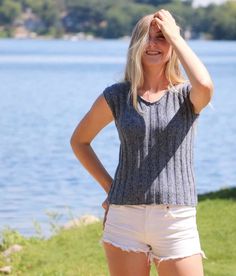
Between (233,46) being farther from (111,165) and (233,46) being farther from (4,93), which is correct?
(111,165)

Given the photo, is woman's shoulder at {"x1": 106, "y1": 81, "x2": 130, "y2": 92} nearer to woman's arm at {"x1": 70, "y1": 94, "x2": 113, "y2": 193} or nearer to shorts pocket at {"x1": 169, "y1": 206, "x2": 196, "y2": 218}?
woman's arm at {"x1": 70, "y1": 94, "x2": 113, "y2": 193}

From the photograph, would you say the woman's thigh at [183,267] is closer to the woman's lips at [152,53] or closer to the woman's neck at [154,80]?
the woman's neck at [154,80]

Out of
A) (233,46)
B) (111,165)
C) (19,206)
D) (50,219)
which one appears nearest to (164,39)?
(50,219)

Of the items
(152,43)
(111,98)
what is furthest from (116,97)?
(152,43)

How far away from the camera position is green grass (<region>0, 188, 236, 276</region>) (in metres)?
9.27

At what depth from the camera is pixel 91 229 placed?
11680 millimetres

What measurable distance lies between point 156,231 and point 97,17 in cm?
14821

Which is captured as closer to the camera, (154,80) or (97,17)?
(154,80)

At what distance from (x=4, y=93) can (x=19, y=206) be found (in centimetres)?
3432

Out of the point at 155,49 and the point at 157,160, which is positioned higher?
the point at 155,49

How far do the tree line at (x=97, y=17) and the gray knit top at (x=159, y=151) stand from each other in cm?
12501

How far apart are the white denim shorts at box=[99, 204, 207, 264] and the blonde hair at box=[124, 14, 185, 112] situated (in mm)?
492

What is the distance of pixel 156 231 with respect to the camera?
5.05 m

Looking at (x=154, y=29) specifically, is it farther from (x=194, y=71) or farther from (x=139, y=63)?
(x=194, y=71)
